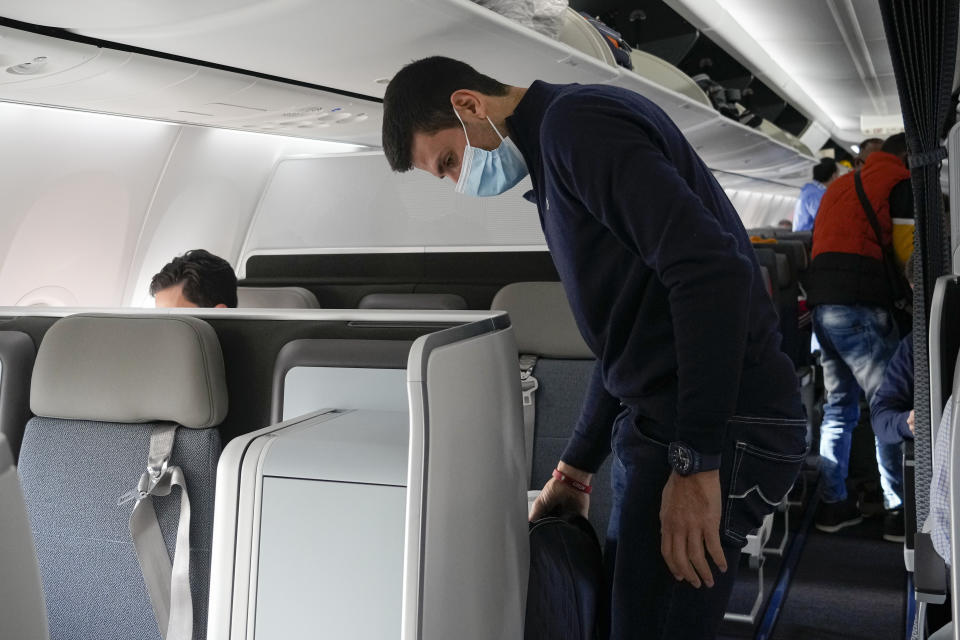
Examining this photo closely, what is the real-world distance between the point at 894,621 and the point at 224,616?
9.36ft

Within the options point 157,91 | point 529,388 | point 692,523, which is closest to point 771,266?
point 529,388

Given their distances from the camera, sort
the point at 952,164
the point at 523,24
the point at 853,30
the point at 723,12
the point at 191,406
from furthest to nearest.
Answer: the point at 853,30
the point at 723,12
the point at 523,24
the point at 952,164
the point at 191,406

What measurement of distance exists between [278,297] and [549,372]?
2.08m

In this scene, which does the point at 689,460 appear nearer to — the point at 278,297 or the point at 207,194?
the point at 278,297

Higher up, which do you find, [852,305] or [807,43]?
[807,43]

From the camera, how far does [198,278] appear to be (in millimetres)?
3092

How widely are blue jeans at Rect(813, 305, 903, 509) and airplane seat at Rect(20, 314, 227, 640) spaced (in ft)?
10.5

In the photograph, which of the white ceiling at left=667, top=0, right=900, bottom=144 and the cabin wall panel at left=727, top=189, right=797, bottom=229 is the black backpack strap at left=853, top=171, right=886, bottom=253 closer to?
the white ceiling at left=667, top=0, right=900, bottom=144

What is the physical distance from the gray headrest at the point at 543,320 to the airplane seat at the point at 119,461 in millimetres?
1117

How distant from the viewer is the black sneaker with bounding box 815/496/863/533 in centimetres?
450

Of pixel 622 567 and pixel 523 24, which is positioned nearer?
pixel 622 567

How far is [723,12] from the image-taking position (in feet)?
19.9

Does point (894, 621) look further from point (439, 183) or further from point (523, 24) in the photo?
point (439, 183)

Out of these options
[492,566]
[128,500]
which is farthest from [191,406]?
[492,566]
